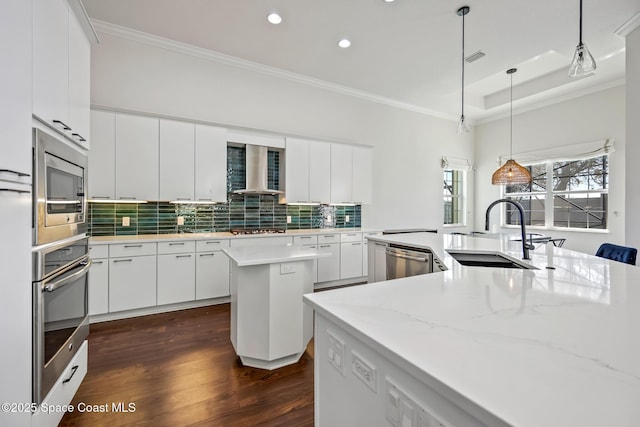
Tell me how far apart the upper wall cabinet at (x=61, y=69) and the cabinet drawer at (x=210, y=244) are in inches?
70.1

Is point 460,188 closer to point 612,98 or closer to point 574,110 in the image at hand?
point 574,110

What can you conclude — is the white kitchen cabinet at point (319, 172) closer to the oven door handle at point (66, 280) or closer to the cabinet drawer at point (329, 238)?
the cabinet drawer at point (329, 238)

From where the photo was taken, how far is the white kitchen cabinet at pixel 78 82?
173 centimetres

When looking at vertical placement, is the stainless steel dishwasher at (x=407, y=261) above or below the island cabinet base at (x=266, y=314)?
above

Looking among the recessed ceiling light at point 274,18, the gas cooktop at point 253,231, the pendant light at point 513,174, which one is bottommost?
the gas cooktop at point 253,231

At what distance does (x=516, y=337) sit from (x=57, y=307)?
6.66 ft

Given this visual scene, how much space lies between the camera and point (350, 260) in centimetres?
464

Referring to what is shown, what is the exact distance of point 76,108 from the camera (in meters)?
1.79

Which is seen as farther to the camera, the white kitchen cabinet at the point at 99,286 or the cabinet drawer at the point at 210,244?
the cabinet drawer at the point at 210,244

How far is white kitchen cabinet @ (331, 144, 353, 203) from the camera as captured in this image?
4.73m

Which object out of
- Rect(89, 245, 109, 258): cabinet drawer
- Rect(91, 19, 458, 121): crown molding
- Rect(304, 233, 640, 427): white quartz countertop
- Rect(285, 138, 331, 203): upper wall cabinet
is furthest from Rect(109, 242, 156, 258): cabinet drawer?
Rect(304, 233, 640, 427): white quartz countertop

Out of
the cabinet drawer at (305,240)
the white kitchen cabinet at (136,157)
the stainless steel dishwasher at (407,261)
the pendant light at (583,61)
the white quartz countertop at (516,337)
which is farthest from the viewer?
the cabinet drawer at (305,240)

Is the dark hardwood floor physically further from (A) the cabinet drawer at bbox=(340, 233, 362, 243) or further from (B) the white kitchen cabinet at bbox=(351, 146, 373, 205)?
(B) the white kitchen cabinet at bbox=(351, 146, 373, 205)

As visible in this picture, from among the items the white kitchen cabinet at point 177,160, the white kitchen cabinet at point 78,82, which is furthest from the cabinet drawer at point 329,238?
the white kitchen cabinet at point 78,82
